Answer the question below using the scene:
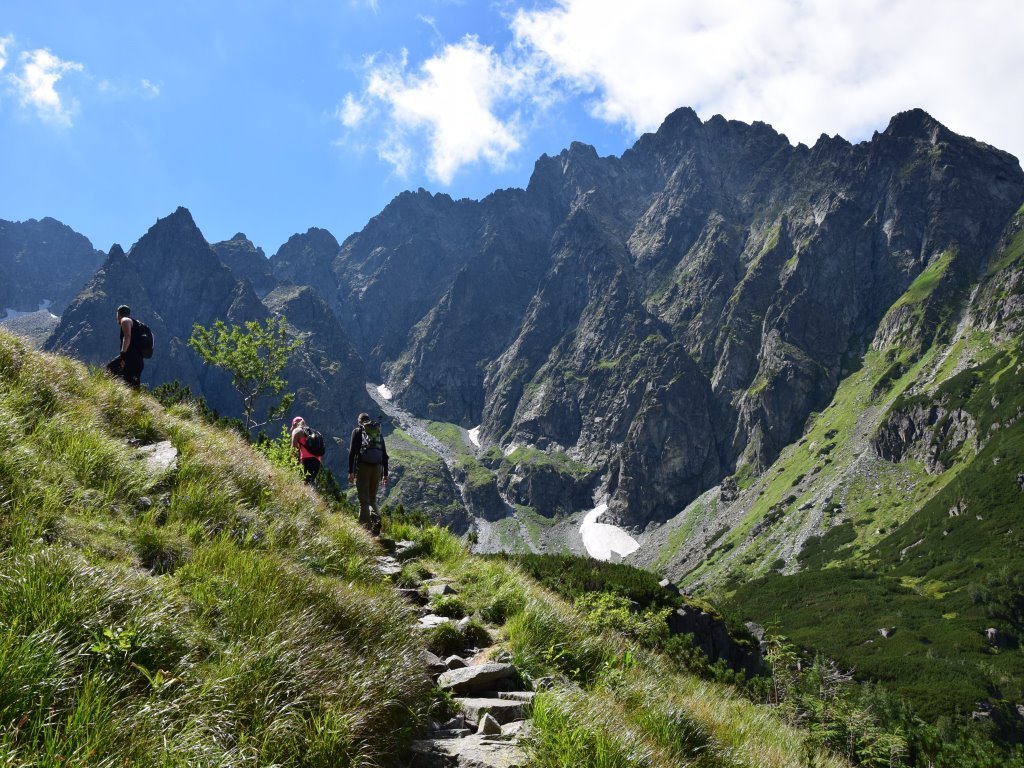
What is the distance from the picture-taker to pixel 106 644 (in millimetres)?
4008

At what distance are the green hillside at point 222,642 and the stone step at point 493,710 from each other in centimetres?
37

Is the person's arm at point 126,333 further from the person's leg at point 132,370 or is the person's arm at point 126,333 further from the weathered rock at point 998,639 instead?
the weathered rock at point 998,639

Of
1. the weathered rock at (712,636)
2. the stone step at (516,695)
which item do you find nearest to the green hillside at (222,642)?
the stone step at (516,695)

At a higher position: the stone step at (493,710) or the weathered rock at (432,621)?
the stone step at (493,710)

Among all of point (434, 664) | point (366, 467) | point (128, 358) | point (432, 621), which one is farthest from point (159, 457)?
point (128, 358)

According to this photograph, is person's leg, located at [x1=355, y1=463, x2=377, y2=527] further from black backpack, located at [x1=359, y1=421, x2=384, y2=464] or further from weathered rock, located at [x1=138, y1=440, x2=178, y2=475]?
weathered rock, located at [x1=138, y1=440, x2=178, y2=475]

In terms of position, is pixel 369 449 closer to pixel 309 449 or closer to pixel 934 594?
pixel 309 449

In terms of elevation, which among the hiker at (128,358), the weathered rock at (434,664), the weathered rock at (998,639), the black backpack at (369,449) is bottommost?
the weathered rock at (998,639)

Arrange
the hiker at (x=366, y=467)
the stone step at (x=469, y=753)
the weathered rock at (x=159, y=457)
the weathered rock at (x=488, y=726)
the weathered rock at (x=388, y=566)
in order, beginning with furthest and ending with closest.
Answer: the hiker at (x=366, y=467)
the weathered rock at (x=388, y=566)
the weathered rock at (x=159, y=457)
the weathered rock at (x=488, y=726)
the stone step at (x=469, y=753)

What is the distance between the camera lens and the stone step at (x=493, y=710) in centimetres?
574

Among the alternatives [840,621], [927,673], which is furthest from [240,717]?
[840,621]

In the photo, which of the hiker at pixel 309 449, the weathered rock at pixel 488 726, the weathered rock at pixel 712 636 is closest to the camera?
the weathered rock at pixel 488 726

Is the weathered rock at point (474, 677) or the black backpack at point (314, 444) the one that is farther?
the black backpack at point (314, 444)

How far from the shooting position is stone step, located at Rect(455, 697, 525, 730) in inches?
226
